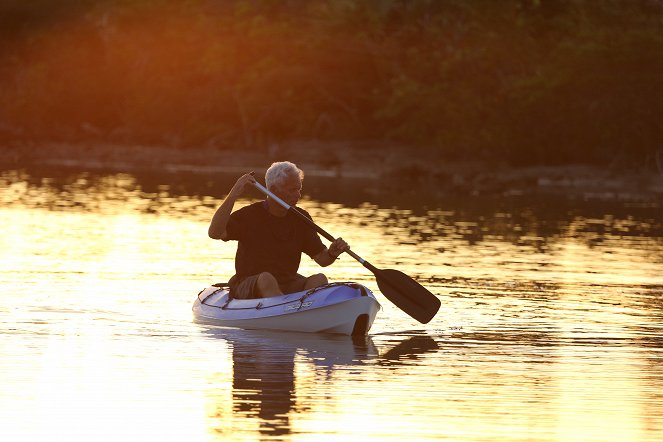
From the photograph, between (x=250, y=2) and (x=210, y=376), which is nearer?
(x=210, y=376)

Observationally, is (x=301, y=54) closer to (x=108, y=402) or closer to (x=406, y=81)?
(x=406, y=81)

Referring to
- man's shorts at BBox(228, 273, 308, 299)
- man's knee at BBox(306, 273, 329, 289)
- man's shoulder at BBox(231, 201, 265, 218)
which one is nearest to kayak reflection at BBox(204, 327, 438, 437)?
man's shorts at BBox(228, 273, 308, 299)

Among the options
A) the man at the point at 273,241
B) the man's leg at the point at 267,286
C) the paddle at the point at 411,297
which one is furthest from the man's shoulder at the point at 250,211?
the paddle at the point at 411,297

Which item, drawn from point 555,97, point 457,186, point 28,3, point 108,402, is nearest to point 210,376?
point 108,402

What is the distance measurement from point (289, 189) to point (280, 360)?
165 centimetres

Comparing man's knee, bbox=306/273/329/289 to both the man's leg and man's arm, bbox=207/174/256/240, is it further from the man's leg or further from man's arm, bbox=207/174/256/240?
man's arm, bbox=207/174/256/240

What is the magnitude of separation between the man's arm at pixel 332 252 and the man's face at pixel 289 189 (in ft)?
1.64

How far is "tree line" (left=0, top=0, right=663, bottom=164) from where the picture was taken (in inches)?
2130

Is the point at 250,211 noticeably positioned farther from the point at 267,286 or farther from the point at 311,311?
the point at 311,311

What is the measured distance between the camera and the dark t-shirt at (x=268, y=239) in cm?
1378

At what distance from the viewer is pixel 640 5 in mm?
57438

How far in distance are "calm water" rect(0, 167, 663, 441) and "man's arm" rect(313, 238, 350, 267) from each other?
68cm

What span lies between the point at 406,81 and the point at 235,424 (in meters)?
50.9

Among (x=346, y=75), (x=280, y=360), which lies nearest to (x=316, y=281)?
(x=280, y=360)
